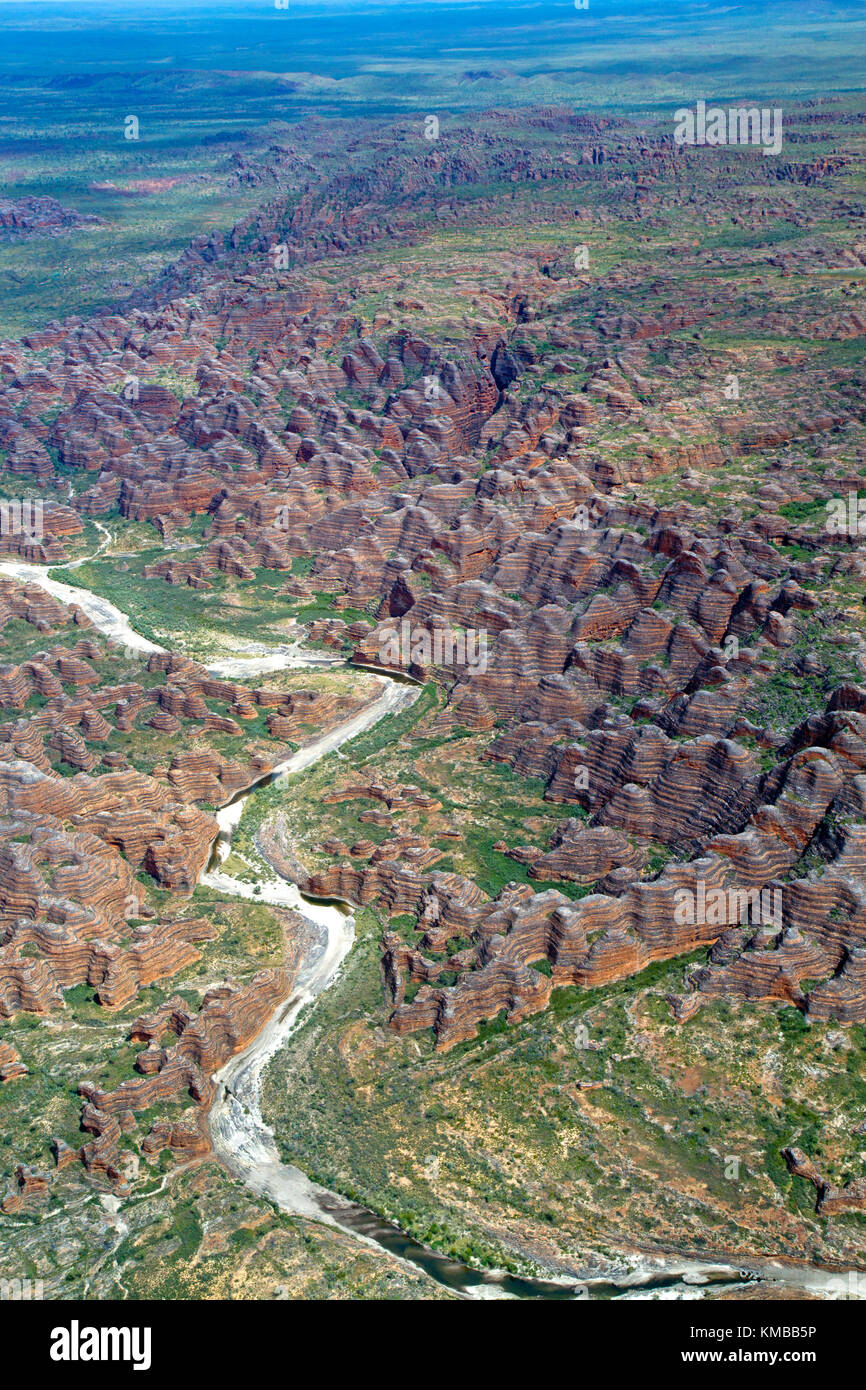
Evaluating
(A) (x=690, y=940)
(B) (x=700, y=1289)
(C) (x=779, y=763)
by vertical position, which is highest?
(C) (x=779, y=763)

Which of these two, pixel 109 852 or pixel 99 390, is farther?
pixel 99 390

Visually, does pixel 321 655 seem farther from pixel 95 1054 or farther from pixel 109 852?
pixel 95 1054

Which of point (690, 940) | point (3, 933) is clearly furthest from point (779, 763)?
point (3, 933)

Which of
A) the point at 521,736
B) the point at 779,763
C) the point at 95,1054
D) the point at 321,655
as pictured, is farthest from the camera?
the point at 321,655

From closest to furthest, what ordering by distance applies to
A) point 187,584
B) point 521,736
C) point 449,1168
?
point 449,1168 < point 521,736 < point 187,584

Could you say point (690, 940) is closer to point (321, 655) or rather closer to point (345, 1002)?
point (345, 1002)

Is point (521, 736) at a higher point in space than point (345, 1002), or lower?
higher

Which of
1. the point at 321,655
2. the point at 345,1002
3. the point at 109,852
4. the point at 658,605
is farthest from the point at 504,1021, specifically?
the point at 321,655
